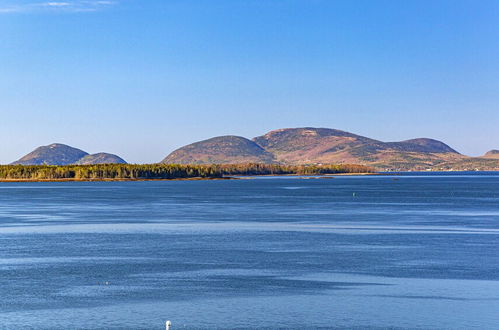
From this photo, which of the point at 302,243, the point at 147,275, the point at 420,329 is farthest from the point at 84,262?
the point at 420,329

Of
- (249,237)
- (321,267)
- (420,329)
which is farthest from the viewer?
(249,237)

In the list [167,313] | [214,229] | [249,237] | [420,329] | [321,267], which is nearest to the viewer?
[420,329]

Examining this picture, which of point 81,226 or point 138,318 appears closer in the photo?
point 138,318

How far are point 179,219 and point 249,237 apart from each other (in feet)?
84.0

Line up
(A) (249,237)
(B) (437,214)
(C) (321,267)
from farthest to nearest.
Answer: (B) (437,214) < (A) (249,237) < (C) (321,267)

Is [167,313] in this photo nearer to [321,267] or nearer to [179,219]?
[321,267]

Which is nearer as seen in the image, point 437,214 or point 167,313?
point 167,313

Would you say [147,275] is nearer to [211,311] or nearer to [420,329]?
[211,311]

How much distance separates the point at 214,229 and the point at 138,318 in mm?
44526

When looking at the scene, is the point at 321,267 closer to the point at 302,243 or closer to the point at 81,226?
the point at 302,243

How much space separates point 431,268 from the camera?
49344 millimetres

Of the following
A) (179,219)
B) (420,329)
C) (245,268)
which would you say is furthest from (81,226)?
(420,329)

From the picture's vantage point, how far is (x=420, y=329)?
32844 mm

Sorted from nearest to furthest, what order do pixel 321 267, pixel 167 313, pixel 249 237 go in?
pixel 167 313, pixel 321 267, pixel 249 237
